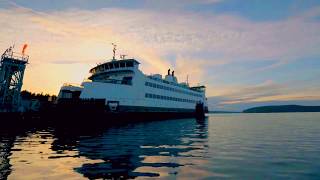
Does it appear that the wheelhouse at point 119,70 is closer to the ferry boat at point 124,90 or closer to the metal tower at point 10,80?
the ferry boat at point 124,90

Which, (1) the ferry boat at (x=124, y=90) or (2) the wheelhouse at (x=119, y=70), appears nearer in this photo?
(1) the ferry boat at (x=124, y=90)

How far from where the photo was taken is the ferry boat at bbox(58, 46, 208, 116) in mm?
49531

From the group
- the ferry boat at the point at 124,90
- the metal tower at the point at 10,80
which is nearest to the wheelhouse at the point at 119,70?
the ferry boat at the point at 124,90

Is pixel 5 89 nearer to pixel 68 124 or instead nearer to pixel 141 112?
pixel 68 124

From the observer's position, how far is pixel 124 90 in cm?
5331

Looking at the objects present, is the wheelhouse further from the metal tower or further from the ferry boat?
the metal tower

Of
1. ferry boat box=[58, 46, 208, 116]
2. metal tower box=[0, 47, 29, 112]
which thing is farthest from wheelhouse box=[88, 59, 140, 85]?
metal tower box=[0, 47, 29, 112]

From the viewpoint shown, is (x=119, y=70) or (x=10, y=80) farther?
(x=119, y=70)

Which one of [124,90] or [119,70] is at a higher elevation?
[119,70]

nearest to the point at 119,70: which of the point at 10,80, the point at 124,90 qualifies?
the point at 124,90

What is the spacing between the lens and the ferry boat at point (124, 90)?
49.5 metres

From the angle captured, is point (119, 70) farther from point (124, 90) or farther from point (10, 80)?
point (10, 80)

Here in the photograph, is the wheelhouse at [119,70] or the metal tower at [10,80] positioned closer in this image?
the metal tower at [10,80]

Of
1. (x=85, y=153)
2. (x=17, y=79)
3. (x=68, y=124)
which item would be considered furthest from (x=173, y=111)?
(x=85, y=153)
